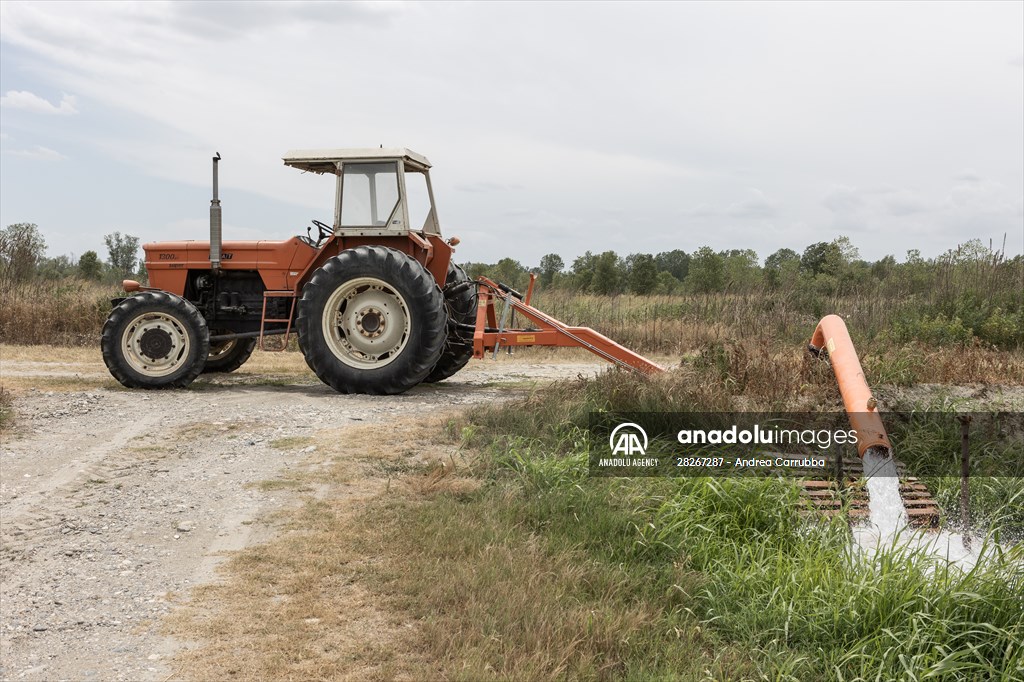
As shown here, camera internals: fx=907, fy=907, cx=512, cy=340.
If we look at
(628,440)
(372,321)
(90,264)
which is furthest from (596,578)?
(90,264)

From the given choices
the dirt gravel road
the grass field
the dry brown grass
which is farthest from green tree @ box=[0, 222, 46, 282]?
the grass field


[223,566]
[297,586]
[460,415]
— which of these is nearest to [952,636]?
[297,586]

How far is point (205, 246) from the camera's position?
10070mm

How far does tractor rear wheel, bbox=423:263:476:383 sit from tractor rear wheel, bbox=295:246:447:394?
105 cm

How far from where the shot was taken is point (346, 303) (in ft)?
30.0

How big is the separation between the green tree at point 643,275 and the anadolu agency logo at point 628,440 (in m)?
21.5

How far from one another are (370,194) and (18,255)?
10277 millimetres

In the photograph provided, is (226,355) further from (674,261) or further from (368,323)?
(674,261)

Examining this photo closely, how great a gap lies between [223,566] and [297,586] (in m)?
0.52

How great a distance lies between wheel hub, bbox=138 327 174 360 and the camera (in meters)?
9.20

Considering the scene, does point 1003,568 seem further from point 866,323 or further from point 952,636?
point 866,323

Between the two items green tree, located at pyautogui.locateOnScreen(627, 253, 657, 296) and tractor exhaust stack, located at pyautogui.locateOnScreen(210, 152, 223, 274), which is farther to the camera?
green tree, located at pyautogui.locateOnScreen(627, 253, 657, 296)

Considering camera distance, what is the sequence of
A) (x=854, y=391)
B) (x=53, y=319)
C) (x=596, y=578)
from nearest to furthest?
(x=596, y=578)
(x=854, y=391)
(x=53, y=319)

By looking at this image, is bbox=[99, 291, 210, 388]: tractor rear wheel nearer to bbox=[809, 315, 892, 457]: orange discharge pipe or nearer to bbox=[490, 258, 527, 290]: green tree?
bbox=[809, 315, 892, 457]: orange discharge pipe
